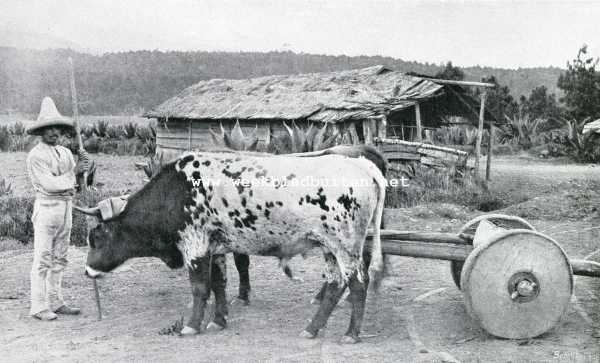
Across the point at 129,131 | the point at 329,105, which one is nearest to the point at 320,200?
the point at 329,105

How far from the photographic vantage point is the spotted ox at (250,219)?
4.49 meters

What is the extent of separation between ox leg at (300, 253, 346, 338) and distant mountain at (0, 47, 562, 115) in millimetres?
42100

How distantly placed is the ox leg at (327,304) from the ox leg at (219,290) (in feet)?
2.58

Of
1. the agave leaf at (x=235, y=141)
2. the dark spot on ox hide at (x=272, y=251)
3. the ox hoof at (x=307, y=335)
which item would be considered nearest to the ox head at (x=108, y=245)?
the dark spot on ox hide at (x=272, y=251)

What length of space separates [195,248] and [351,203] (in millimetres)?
1435

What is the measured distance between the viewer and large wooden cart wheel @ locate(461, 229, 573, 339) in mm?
4219

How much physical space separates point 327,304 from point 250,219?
37.7 inches

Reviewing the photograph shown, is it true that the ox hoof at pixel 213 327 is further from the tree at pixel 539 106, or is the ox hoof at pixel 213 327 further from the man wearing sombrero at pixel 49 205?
the tree at pixel 539 106

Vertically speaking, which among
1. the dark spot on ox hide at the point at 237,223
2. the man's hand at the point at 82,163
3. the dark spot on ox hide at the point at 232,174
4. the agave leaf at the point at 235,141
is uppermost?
the agave leaf at the point at 235,141

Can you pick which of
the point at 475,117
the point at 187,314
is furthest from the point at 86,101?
the point at 187,314

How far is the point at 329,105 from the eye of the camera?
1480 centimetres

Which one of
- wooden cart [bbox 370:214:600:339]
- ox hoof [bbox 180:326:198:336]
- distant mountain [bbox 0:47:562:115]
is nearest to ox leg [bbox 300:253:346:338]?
ox hoof [bbox 180:326:198:336]

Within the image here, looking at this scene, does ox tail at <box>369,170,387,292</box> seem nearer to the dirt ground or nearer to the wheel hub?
the dirt ground

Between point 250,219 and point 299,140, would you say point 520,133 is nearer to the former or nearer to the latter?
point 299,140
